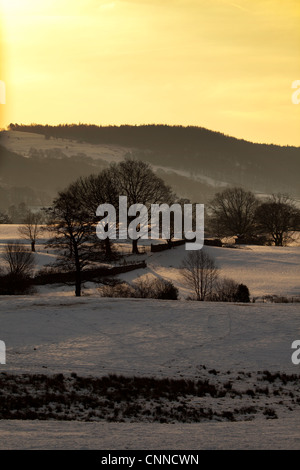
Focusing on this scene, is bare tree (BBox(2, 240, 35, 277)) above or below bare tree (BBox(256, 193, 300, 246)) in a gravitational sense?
below

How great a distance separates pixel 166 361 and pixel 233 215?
9054 centimetres

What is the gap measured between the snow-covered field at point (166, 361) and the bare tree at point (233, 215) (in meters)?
67.3

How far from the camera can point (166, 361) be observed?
23234 millimetres

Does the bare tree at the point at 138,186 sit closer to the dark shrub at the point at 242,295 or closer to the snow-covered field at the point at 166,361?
the dark shrub at the point at 242,295

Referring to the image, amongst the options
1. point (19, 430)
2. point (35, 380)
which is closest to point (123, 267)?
point (35, 380)

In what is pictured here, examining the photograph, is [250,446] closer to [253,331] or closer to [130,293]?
[253,331]

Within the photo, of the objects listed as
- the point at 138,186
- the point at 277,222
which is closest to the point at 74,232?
the point at 138,186

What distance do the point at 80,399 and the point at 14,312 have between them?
48.2ft

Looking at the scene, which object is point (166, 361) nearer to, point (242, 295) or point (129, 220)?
point (242, 295)

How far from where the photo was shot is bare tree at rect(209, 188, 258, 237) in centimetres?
10631

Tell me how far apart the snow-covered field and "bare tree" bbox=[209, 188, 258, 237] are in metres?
67.3

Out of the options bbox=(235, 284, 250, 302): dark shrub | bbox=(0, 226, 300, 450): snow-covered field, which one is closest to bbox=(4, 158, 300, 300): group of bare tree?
bbox=(235, 284, 250, 302): dark shrub

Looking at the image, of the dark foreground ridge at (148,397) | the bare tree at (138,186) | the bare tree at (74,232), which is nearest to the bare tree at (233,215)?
the bare tree at (138,186)

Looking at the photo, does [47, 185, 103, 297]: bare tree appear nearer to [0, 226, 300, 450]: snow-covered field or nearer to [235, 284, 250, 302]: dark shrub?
[0, 226, 300, 450]: snow-covered field
